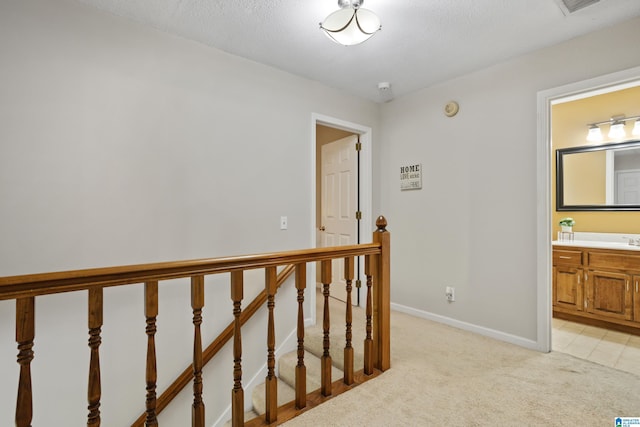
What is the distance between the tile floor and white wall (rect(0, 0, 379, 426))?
108 inches

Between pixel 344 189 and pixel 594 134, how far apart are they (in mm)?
2849

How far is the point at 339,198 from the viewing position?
12.7 feet

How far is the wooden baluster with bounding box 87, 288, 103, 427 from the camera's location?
111 centimetres

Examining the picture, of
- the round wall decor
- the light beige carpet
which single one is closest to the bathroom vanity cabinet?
the light beige carpet

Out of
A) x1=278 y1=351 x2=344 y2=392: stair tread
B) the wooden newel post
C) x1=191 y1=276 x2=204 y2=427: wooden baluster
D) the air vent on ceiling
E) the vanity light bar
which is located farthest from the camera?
the vanity light bar

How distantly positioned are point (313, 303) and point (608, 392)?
213 cm

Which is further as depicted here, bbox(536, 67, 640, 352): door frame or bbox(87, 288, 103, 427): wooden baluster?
bbox(536, 67, 640, 352): door frame

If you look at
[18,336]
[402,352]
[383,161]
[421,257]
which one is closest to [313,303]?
[402,352]

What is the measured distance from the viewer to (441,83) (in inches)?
121

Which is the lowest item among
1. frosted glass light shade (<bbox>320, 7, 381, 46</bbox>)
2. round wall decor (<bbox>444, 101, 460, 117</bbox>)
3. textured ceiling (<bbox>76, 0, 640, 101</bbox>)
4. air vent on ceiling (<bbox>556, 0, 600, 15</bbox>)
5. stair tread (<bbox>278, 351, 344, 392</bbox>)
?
stair tread (<bbox>278, 351, 344, 392</bbox>)

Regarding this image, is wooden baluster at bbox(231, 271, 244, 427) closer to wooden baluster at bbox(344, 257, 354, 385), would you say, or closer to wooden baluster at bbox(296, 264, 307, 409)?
wooden baluster at bbox(296, 264, 307, 409)

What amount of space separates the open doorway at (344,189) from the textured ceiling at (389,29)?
725 millimetres

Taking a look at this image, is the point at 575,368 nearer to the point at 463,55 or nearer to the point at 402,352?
the point at 402,352

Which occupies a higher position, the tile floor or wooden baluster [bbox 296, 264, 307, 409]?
wooden baluster [bbox 296, 264, 307, 409]
